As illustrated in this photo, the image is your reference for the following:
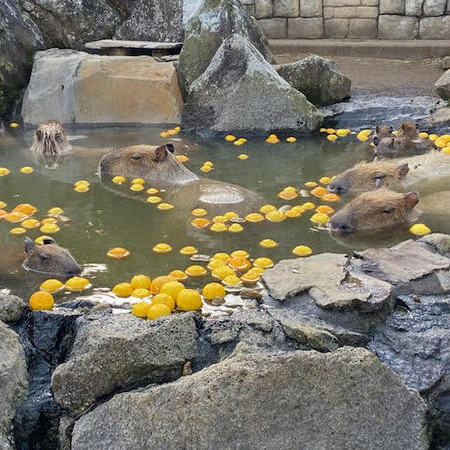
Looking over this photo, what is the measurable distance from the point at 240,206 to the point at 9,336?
99.0 inches

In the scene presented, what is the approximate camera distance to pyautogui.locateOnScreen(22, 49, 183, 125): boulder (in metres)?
8.85

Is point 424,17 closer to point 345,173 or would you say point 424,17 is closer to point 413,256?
point 345,173

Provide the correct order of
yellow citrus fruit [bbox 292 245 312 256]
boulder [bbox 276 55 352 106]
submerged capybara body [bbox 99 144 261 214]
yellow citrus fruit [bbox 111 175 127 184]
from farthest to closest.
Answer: boulder [bbox 276 55 352 106] < yellow citrus fruit [bbox 111 175 127 184] < submerged capybara body [bbox 99 144 261 214] < yellow citrus fruit [bbox 292 245 312 256]

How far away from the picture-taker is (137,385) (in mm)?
3385

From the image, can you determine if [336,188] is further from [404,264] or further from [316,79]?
[316,79]

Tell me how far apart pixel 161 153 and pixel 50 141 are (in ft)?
4.71

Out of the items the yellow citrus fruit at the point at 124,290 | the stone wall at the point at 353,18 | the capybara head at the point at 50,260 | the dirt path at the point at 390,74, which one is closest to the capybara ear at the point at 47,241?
the capybara head at the point at 50,260

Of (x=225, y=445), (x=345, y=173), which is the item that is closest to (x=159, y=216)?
(x=345, y=173)

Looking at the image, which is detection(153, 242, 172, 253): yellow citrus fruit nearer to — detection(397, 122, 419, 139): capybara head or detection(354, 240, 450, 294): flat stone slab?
detection(354, 240, 450, 294): flat stone slab

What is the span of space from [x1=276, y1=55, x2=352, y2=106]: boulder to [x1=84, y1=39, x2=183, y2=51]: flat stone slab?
153 centimetres

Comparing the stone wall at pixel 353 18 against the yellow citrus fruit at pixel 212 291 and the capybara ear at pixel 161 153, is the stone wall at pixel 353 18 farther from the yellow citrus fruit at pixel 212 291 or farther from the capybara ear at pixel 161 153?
the yellow citrus fruit at pixel 212 291

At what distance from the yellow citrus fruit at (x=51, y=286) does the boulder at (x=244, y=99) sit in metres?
4.29

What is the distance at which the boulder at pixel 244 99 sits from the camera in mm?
8336

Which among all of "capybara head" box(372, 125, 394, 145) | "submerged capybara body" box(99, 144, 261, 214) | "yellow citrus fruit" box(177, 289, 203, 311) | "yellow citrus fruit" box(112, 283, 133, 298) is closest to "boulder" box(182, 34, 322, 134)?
"capybara head" box(372, 125, 394, 145)
